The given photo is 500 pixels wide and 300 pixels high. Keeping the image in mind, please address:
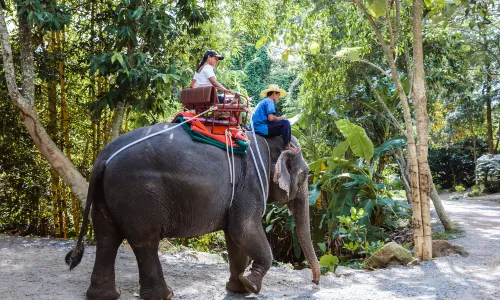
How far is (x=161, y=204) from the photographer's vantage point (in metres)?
4.36

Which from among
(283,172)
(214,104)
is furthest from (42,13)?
(283,172)

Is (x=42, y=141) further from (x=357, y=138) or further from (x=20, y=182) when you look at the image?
(x=357, y=138)

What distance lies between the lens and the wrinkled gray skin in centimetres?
429

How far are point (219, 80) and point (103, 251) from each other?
16.7 feet

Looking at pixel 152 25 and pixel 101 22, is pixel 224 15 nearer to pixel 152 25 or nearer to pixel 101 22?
pixel 101 22

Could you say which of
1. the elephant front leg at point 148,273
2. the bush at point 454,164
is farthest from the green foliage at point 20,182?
the bush at point 454,164

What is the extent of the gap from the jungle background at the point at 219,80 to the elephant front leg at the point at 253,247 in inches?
86.7

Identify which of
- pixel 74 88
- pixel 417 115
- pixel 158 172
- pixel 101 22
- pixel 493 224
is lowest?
pixel 493 224

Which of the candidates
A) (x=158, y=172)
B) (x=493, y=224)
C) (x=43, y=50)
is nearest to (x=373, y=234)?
(x=493, y=224)

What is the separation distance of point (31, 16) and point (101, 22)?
2.19 metres

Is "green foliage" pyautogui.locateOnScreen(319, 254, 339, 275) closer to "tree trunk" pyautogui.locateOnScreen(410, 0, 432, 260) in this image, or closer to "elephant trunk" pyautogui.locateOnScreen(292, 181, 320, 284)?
"tree trunk" pyautogui.locateOnScreen(410, 0, 432, 260)

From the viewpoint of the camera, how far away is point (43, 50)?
7.92 meters

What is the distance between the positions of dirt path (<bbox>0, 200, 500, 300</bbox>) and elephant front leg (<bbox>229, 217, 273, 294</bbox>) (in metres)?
0.32

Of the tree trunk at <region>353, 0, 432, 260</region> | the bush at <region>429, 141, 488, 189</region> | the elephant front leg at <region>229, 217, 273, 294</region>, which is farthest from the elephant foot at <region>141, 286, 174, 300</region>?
the bush at <region>429, 141, 488, 189</region>
